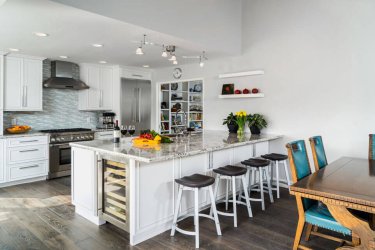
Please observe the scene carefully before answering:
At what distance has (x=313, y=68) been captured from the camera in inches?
166

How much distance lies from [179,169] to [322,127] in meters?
2.55

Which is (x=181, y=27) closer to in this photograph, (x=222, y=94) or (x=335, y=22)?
(x=222, y=94)

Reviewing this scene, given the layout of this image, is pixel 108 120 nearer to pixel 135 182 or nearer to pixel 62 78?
pixel 62 78

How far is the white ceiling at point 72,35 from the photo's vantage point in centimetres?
269

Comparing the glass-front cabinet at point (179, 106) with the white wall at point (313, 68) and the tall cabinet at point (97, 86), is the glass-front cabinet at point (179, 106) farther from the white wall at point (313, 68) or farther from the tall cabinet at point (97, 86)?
the white wall at point (313, 68)

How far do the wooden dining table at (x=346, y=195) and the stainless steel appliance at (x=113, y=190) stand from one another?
161cm

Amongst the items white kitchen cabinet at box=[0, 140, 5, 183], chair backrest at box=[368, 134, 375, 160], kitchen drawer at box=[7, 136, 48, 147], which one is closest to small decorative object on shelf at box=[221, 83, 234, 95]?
chair backrest at box=[368, 134, 375, 160]

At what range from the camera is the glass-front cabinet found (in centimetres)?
678

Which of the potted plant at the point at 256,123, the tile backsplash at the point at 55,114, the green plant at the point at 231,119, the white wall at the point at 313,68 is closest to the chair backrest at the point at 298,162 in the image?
the white wall at the point at 313,68

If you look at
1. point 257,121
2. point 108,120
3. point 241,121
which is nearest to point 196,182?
point 241,121

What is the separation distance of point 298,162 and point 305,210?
42 cm

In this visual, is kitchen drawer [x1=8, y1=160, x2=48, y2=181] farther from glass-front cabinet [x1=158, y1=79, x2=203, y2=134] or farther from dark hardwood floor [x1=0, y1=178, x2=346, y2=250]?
glass-front cabinet [x1=158, y1=79, x2=203, y2=134]

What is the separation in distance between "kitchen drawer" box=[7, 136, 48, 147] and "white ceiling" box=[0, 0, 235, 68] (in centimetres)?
150

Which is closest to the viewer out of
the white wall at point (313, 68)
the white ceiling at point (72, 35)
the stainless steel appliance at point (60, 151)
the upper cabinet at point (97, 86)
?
the white ceiling at point (72, 35)
